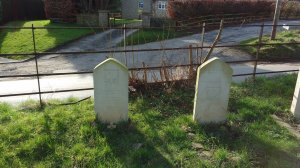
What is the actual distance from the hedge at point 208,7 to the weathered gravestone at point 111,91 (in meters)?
14.9

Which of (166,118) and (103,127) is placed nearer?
(103,127)

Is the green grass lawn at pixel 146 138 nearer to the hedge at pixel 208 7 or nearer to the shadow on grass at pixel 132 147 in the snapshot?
the shadow on grass at pixel 132 147

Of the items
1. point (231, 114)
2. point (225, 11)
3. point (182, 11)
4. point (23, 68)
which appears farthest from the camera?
point (225, 11)

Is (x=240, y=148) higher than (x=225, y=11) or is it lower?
lower

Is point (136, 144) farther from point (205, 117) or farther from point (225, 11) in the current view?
point (225, 11)

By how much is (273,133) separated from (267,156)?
712mm

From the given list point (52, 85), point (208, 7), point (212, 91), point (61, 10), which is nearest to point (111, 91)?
point (212, 91)

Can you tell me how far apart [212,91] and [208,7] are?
15.8m

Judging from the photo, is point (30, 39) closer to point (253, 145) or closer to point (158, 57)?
point (158, 57)

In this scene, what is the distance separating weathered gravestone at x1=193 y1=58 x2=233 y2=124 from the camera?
460cm

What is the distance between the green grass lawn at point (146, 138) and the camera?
389 centimetres

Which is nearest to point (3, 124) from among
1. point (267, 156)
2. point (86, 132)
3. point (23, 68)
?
point (86, 132)

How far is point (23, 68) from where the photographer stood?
9.93 m

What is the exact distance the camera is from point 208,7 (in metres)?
19.4
